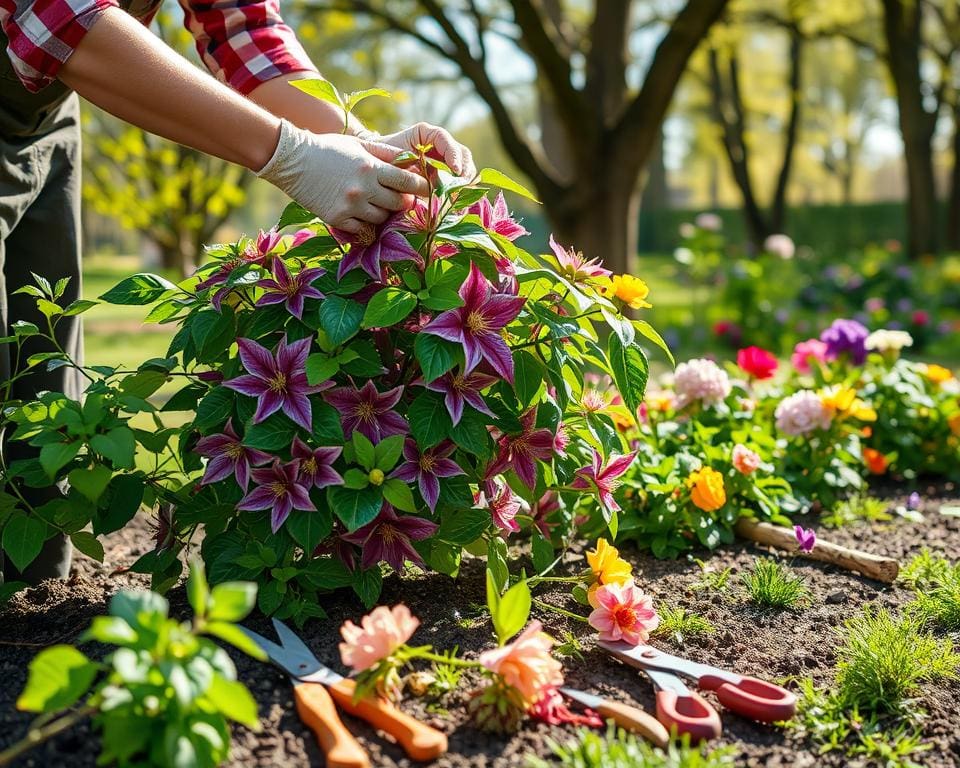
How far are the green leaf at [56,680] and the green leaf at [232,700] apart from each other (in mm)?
152

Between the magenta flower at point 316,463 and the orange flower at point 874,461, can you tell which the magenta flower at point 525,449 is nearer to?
the magenta flower at point 316,463

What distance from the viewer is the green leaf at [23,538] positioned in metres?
1.72

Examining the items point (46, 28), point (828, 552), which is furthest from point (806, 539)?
point (46, 28)

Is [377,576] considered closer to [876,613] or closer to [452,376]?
[452,376]

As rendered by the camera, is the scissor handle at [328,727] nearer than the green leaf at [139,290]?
Yes

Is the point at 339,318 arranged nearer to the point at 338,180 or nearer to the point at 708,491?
the point at 338,180

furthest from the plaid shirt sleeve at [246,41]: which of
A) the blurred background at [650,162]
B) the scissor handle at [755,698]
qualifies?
the scissor handle at [755,698]

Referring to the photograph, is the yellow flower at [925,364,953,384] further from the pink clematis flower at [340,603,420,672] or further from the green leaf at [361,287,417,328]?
the pink clematis flower at [340,603,420,672]

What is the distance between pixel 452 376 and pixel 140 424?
110 inches

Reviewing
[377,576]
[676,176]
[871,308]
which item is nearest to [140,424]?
[377,576]

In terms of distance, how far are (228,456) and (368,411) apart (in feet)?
0.92

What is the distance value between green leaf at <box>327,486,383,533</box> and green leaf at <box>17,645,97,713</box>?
1.72ft

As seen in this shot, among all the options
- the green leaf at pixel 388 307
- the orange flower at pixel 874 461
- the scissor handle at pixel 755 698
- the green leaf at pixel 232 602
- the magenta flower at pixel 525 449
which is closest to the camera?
the green leaf at pixel 232 602

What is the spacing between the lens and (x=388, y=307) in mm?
1620
